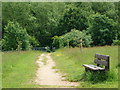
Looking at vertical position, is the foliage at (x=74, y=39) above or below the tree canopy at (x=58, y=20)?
below

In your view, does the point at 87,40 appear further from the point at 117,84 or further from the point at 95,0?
the point at 117,84

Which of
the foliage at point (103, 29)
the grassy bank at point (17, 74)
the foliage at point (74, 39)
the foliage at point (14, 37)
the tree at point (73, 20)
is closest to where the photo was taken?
the grassy bank at point (17, 74)

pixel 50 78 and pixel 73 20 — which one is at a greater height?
pixel 73 20

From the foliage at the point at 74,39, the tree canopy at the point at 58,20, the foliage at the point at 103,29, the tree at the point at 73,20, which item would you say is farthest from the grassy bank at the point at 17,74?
the tree at the point at 73,20

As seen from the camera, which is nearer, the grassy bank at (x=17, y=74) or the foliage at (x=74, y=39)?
the grassy bank at (x=17, y=74)

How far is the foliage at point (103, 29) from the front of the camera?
141 feet

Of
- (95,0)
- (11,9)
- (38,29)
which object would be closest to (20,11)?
(11,9)

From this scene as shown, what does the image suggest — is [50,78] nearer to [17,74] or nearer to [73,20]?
[17,74]

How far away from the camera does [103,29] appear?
142 feet

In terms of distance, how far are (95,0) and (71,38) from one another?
23076 mm

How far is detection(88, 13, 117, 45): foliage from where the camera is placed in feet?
141

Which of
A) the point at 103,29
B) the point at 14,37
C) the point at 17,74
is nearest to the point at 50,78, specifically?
the point at 17,74

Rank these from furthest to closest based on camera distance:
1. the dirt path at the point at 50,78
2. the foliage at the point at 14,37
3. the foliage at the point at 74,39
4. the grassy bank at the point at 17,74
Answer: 1. the foliage at the point at 74,39
2. the foliage at the point at 14,37
3. the dirt path at the point at 50,78
4. the grassy bank at the point at 17,74

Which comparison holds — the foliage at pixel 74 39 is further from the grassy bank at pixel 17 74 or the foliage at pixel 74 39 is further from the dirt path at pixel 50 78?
the dirt path at pixel 50 78
